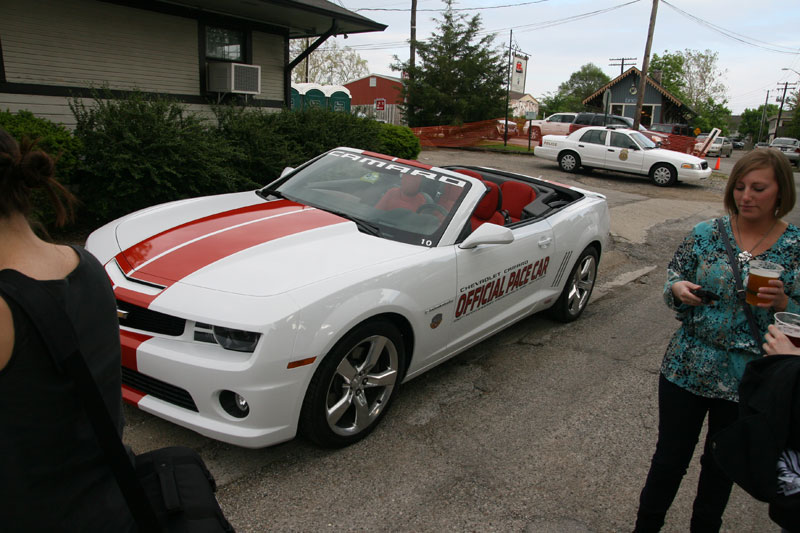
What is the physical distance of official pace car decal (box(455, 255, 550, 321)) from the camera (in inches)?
154

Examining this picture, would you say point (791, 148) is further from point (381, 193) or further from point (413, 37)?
point (381, 193)

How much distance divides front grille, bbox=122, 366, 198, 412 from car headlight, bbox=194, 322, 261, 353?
283 mm

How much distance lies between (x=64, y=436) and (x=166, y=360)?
171 cm

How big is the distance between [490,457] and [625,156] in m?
16.5

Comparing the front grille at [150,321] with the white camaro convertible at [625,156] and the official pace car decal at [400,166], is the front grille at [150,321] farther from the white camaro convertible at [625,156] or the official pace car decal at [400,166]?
the white camaro convertible at [625,156]

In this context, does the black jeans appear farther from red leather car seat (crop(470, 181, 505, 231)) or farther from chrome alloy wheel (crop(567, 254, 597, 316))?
chrome alloy wheel (crop(567, 254, 597, 316))

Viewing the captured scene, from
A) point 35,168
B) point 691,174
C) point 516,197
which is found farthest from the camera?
point 691,174

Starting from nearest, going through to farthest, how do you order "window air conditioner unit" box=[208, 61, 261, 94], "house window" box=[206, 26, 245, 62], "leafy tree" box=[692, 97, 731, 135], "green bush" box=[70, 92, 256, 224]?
1. "green bush" box=[70, 92, 256, 224]
2. "window air conditioner unit" box=[208, 61, 261, 94]
3. "house window" box=[206, 26, 245, 62]
4. "leafy tree" box=[692, 97, 731, 135]

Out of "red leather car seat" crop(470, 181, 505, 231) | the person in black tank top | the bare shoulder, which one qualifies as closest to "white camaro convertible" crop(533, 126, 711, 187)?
"red leather car seat" crop(470, 181, 505, 231)

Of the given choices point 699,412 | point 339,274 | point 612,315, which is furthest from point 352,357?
point 612,315

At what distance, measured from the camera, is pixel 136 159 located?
21.4ft

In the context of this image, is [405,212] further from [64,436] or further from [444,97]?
[444,97]

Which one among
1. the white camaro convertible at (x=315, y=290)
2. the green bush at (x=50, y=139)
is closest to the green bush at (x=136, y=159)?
the green bush at (x=50, y=139)

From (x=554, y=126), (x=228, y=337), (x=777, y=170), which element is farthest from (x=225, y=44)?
(x=554, y=126)
